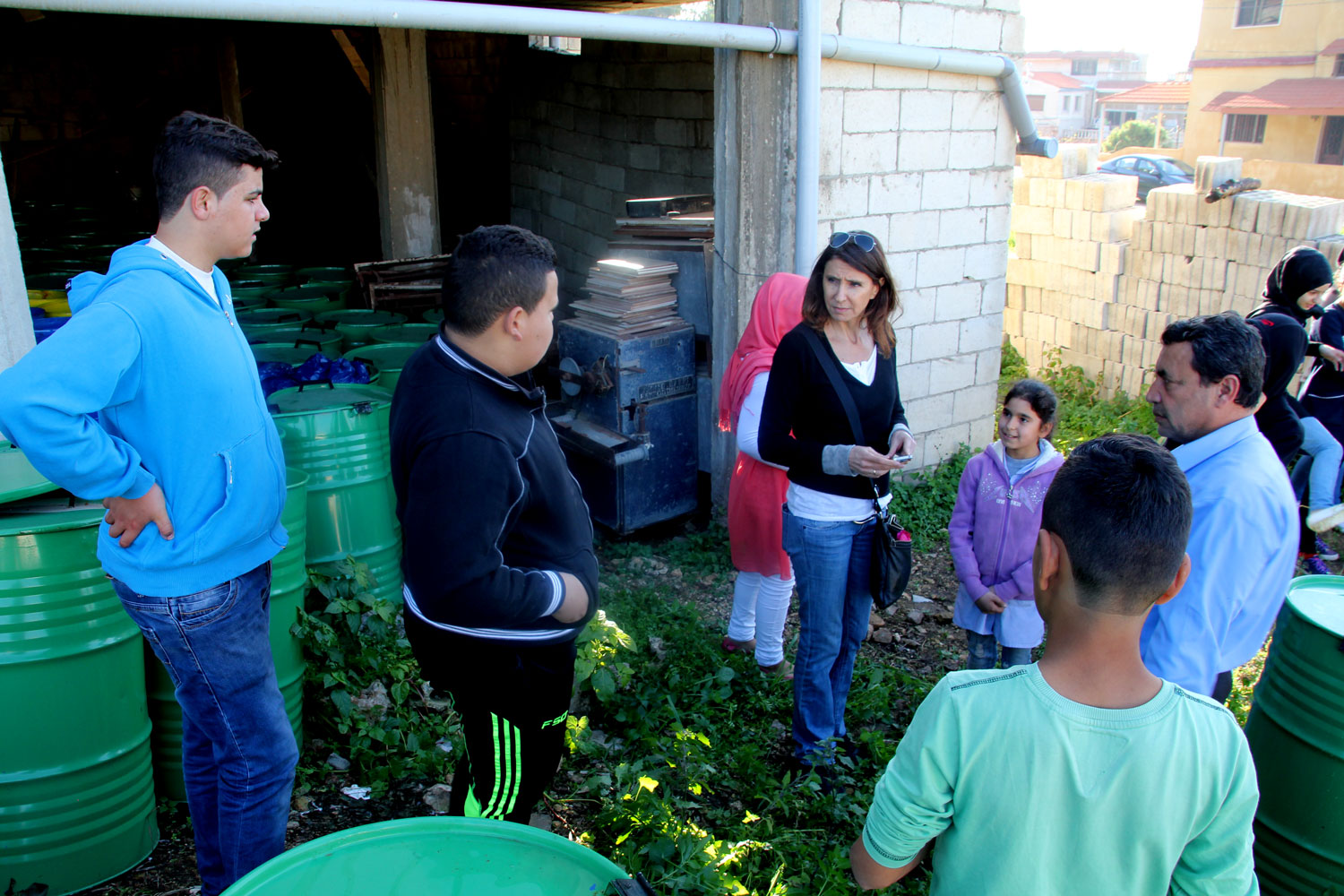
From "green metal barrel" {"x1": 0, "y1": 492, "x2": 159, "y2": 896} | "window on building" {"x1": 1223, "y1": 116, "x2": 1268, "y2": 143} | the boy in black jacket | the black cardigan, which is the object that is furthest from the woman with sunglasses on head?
"window on building" {"x1": 1223, "y1": 116, "x2": 1268, "y2": 143}

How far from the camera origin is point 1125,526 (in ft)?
4.25

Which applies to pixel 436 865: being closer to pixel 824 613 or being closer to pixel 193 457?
pixel 193 457

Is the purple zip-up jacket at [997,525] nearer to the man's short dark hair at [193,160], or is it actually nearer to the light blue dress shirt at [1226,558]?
the light blue dress shirt at [1226,558]

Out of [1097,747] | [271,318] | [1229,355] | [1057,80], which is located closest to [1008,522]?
[1229,355]

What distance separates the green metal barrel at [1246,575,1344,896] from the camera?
229cm

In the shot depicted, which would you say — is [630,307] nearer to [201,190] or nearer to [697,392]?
[697,392]

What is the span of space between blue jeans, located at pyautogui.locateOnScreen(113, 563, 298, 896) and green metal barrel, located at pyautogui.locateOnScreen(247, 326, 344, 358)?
2.93 metres

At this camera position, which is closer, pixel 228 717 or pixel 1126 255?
pixel 228 717

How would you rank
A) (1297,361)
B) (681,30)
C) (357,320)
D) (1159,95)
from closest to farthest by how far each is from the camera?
(681,30), (1297,361), (357,320), (1159,95)

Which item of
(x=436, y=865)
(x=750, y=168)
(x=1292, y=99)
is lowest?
(x=436, y=865)

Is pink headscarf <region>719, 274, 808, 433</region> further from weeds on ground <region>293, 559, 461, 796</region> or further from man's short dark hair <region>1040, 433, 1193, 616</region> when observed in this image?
man's short dark hair <region>1040, 433, 1193, 616</region>

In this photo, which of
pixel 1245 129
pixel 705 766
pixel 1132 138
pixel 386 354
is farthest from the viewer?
→ pixel 1132 138

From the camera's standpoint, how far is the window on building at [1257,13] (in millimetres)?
30719

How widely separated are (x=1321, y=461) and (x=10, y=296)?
239 inches
